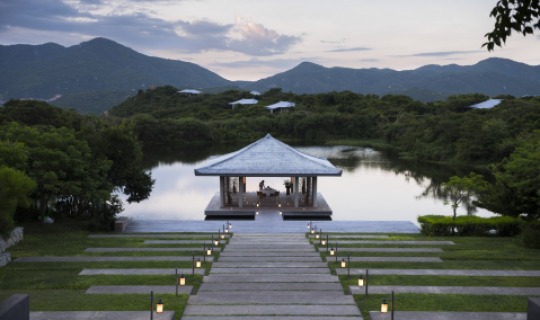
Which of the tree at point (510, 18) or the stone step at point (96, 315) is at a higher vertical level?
the tree at point (510, 18)

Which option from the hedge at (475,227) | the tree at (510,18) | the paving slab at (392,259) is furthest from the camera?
the hedge at (475,227)

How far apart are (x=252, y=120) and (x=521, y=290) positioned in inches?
2469

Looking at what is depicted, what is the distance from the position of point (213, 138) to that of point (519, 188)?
52141mm

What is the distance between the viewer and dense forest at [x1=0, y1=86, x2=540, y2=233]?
15.8 meters

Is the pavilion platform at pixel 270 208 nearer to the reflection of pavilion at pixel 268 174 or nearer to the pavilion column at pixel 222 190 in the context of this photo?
the reflection of pavilion at pixel 268 174

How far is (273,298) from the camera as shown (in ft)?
29.2

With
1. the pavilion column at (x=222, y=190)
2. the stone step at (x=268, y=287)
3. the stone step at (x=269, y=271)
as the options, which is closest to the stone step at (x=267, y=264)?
the stone step at (x=269, y=271)

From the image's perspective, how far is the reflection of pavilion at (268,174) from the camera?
72.0 feet

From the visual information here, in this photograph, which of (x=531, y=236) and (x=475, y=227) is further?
(x=475, y=227)

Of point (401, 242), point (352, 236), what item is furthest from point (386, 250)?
point (352, 236)

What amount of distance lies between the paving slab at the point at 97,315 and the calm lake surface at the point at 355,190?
14645 millimetres

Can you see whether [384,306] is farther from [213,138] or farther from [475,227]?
[213,138]

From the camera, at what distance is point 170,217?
23.4m

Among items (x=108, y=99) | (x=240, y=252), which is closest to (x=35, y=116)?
(x=240, y=252)
